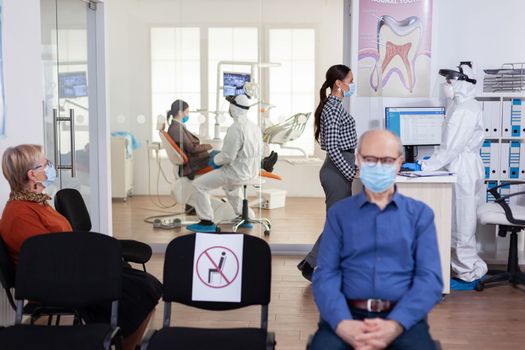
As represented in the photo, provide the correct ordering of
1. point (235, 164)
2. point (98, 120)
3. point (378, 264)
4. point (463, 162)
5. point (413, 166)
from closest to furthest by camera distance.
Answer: point (378, 264)
point (413, 166)
point (463, 162)
point (98, 120)
point (235, 164)

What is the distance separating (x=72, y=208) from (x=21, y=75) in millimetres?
874

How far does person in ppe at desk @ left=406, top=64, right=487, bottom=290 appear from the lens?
5074 mm

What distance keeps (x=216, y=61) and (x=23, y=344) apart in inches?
151

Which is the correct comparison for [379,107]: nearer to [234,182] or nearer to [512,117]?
[512,117]

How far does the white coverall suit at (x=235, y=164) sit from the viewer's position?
6.20m

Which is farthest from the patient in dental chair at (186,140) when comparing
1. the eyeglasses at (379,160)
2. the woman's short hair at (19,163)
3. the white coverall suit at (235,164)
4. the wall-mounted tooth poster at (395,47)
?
the eyeglasses at (379,160)

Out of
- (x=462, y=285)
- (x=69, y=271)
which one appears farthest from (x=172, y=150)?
(x=69, y=271)

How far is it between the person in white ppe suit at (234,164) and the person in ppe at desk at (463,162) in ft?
5.63

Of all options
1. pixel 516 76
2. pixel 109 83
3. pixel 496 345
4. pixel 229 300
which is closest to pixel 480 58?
pixel 516 76

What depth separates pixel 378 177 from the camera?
2.76 metres

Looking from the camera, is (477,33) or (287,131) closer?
(477,33)

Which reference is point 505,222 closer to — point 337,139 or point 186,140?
point 337,139

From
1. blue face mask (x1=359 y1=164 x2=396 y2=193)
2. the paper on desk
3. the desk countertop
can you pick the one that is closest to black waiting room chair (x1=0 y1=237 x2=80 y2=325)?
blue face mask (x1=359 y1=164 x2=396 y2=193)

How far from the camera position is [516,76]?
5.59 metres
